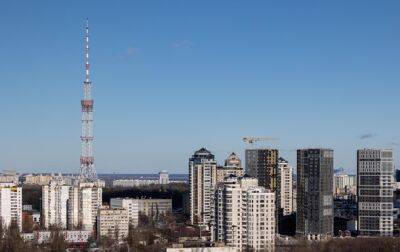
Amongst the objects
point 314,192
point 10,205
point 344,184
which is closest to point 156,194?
point 344,184

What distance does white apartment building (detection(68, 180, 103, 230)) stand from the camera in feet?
90.7

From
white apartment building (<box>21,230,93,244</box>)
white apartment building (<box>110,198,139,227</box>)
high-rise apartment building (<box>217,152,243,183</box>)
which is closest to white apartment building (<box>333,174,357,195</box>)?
high-rise apartment building (<box>217,152,243,183</box>)

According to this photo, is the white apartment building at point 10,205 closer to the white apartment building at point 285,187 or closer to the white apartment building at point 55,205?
the white apartment building at point 55,205

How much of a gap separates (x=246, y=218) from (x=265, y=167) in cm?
1051

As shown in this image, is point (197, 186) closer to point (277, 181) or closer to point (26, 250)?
point (277, 181)

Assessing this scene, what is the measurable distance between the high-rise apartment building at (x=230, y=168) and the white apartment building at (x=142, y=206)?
11.1ft

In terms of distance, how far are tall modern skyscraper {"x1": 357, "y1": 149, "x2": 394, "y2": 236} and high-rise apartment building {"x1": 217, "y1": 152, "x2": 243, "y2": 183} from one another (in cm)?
499

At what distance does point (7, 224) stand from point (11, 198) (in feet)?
4.46

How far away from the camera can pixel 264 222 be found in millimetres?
19859

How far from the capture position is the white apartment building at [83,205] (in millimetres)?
27641

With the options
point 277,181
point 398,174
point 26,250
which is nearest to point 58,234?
point 26,250

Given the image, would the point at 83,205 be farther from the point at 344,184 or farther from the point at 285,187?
the point at 344,184

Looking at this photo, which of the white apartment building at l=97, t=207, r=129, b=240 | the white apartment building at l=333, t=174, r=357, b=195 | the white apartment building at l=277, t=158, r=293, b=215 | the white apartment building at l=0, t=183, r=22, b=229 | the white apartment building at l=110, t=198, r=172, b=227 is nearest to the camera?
the white apartment building at l=97, t=207, r=129, b=240

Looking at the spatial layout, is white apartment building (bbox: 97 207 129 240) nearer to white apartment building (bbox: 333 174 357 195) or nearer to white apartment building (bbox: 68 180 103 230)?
white apartment building (bbox: 68 180 103 230)
